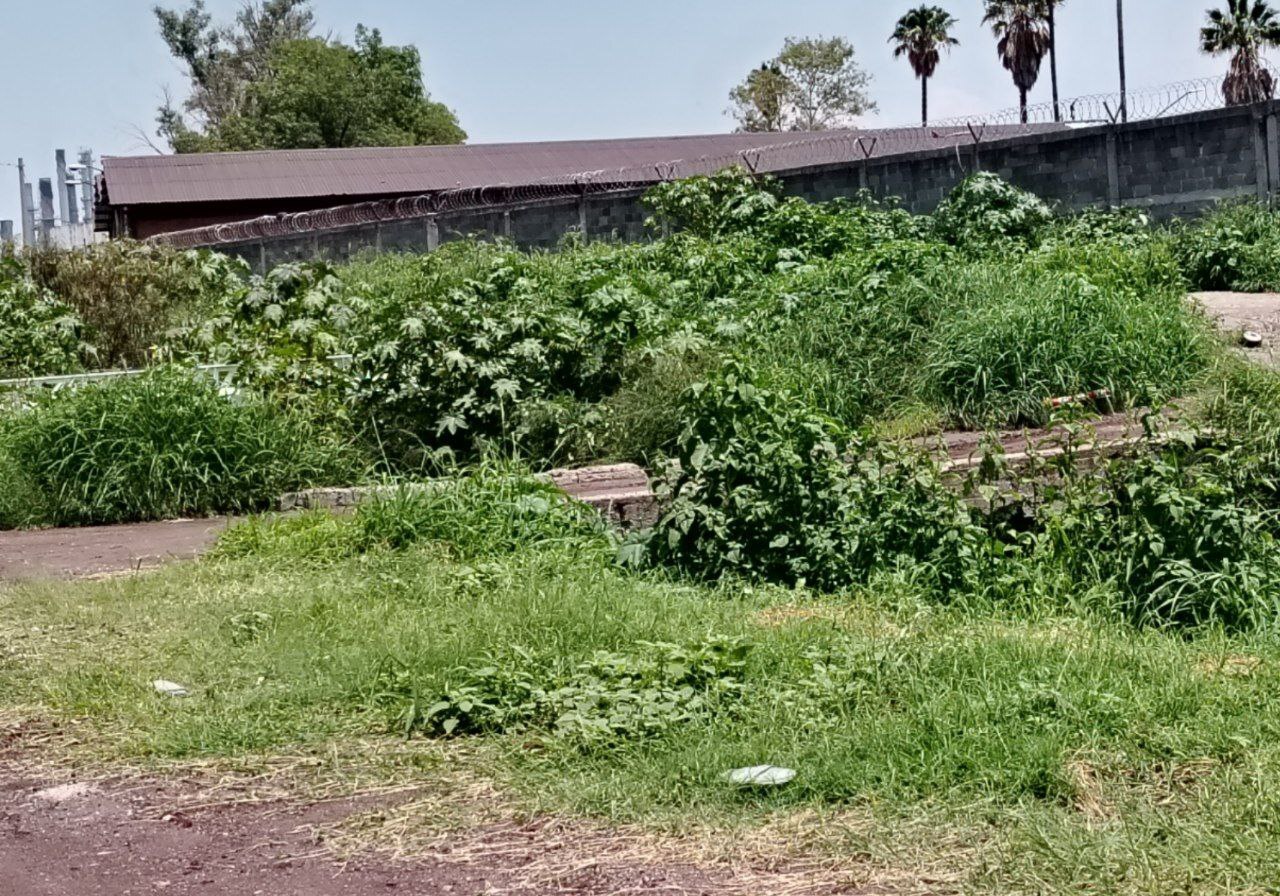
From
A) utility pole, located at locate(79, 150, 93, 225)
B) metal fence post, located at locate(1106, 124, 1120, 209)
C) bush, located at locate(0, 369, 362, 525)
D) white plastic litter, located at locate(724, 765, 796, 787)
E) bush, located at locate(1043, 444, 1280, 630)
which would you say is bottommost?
white plastic litter, located at locate(724, 765, 796, 787)

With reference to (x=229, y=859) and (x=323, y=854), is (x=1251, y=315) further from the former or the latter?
(x=229, y=859)

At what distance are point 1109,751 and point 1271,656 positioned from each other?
1348mm

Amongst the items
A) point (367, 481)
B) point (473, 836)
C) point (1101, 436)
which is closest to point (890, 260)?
point (1101, 436)

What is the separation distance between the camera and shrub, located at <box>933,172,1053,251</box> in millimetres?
15570

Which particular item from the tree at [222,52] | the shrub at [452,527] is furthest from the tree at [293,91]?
the shrub at [452,527]

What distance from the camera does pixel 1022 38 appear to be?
2002 inches

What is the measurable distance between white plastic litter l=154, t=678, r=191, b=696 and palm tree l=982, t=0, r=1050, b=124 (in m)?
49.9

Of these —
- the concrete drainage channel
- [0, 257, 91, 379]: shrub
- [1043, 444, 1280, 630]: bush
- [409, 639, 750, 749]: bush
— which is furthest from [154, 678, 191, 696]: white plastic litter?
[0, 257, 91, 379]: shrub

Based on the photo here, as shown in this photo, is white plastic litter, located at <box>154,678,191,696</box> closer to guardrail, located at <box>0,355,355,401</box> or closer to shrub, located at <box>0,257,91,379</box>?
guardrail, located at <box>0,355,355,401</box>

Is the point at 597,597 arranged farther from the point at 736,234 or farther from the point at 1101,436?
the point at 736,234

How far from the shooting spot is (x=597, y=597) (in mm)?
5879

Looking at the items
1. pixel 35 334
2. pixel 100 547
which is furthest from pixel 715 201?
pixel 100 547

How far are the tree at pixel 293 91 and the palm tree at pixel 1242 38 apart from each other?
25132mm

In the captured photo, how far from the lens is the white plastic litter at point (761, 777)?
387 centimetres
